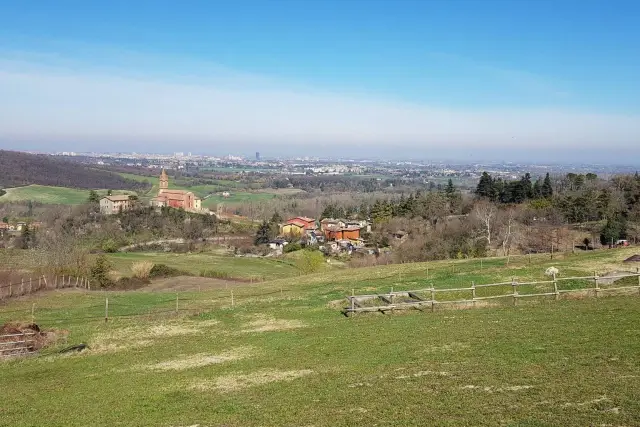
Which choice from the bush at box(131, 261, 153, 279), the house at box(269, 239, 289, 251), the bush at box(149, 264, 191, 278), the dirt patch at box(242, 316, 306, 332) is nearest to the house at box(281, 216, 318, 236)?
the house at box(269, 239, 289, 251)

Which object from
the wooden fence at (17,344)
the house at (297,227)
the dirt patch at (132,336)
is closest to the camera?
the dirt patch at (132,336)

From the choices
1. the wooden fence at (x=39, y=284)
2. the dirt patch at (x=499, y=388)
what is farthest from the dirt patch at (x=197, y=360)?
the wooden fence at (x=39, y=284)

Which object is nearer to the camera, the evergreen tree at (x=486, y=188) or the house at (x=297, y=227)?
the evergreen tree at (x=486, y=188)

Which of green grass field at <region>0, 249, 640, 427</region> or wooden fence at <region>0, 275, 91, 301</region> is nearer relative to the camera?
green grass field at <region>0, 249, 640, 427</region>

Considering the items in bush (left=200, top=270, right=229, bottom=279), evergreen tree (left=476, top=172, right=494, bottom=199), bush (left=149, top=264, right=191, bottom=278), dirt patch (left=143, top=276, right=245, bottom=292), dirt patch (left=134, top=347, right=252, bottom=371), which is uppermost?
evergreen tree (left=476, top=172, right=494, bottom=199)

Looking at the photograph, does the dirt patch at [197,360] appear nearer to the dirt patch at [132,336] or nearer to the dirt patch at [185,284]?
the dirt patch at [132,336]

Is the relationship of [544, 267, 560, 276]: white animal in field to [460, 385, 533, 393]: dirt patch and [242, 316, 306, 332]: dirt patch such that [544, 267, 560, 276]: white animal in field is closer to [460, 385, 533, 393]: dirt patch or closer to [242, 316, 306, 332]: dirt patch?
[242, 316, 306, 332]: dirt patch
